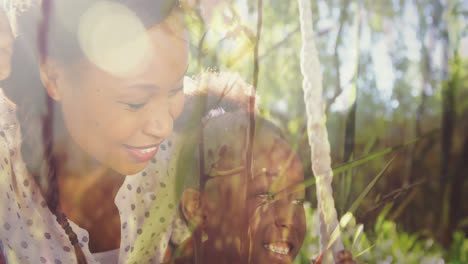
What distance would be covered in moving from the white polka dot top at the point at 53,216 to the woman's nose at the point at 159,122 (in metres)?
0.03

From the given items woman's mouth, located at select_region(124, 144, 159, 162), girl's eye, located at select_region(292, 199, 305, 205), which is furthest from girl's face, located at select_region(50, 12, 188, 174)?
girl's eye, located at select_region(292, 199, 305, 205)

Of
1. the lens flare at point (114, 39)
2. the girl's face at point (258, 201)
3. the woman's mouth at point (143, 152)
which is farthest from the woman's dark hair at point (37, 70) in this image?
the girl's face at point (258, 201)

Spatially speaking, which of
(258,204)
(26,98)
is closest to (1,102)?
(26,98)

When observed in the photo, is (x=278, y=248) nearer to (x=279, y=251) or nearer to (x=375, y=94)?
(x=279, y=251)

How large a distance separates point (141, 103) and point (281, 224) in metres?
0.57

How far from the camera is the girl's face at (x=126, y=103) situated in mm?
1002

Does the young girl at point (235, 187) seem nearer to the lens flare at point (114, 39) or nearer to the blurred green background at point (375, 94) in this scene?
the blurred green background at point (375, 94)

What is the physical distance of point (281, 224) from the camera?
1146mm

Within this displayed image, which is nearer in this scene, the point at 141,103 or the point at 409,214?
the point at 141,103

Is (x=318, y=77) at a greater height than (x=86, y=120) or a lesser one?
greater

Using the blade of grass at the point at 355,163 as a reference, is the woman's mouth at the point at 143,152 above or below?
above

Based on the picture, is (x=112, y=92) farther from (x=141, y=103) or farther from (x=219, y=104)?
(x=219, y=104)

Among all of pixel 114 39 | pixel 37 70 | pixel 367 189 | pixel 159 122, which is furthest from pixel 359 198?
pixel 37 70

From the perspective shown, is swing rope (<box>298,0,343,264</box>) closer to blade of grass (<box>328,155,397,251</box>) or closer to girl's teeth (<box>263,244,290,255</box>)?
blade of grass (<box>328,155,397,251</box>)
